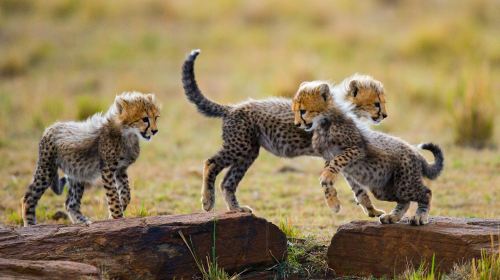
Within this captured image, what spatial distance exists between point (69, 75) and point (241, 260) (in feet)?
34.5

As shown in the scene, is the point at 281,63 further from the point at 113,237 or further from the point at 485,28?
the point at 113,237

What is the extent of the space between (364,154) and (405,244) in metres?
0.75

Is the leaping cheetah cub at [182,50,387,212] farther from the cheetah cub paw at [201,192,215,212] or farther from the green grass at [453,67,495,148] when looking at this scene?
the green grass at [453,67,495,148]

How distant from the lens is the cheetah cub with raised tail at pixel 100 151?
676 cm

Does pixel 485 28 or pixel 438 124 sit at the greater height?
pixel 485 28

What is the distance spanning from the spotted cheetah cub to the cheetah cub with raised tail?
118 cm

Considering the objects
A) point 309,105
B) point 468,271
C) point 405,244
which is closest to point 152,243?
point 309,105

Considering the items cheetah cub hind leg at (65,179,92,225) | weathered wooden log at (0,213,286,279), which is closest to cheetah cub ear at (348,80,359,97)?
weathered wooden log at (0,213,286,279)

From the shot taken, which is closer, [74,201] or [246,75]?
[74,201]

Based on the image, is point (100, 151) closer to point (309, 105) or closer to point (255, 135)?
point (255, 135)

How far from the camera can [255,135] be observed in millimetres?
7230

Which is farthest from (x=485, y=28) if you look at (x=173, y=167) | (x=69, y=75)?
(x=173, y=167)

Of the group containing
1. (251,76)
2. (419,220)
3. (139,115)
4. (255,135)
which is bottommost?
(419,220)

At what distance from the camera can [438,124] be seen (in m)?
12.9
